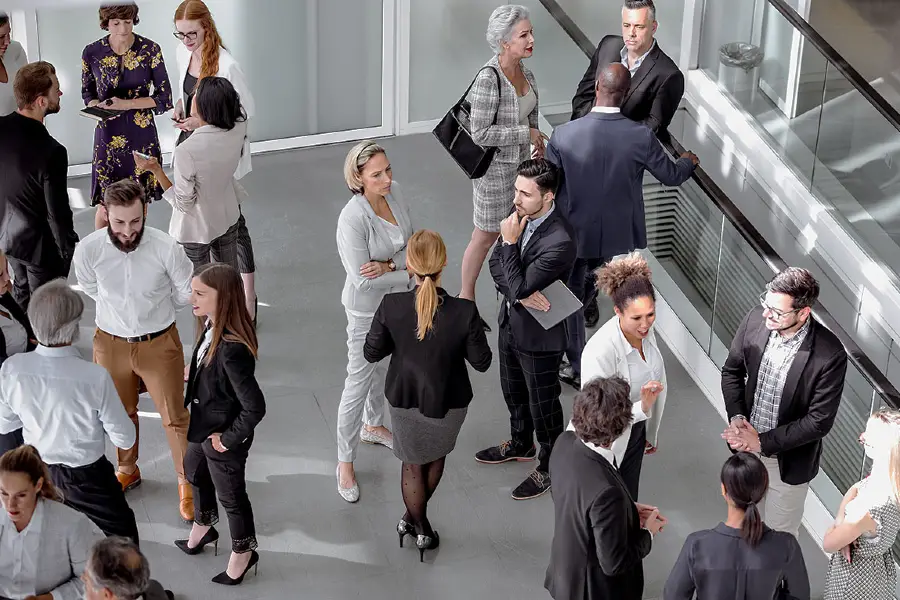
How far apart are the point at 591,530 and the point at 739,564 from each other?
1.88 ft

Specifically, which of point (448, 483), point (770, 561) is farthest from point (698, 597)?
point (448, 483)

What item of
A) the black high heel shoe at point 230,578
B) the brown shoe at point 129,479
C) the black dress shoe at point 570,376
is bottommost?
the black high heel shoe at point 230,578

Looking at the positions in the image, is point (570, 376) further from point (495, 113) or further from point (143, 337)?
point (143, 337)

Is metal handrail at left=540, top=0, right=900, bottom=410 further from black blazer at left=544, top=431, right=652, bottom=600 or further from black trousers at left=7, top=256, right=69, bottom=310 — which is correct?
black trousers at left=7, top=256, right=69, bottom=310

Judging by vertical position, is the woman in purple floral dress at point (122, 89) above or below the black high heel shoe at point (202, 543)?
above

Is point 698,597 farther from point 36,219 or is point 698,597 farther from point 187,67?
point 187,67

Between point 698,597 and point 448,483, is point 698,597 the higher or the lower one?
the higher one

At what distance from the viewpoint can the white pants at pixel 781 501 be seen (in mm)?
5762

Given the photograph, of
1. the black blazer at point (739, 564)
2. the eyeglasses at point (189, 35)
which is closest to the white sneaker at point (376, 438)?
the eyeglasses at point (189, 35)

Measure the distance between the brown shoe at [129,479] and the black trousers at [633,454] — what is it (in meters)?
2.52

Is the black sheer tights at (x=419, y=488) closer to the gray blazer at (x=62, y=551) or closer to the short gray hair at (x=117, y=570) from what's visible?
the gray blazer at (x=62, y=551)

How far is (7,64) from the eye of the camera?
7484 mm

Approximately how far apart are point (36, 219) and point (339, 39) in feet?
12.8

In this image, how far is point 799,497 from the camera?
5.81 meters
